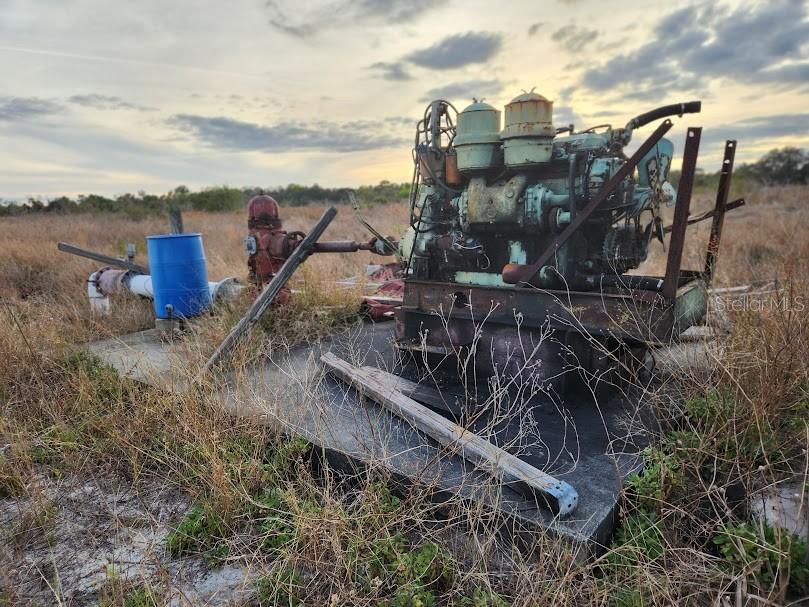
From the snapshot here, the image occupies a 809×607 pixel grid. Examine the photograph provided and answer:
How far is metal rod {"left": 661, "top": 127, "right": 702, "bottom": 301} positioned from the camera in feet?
9.80

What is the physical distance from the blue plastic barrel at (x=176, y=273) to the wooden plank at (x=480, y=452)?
8.94 feet

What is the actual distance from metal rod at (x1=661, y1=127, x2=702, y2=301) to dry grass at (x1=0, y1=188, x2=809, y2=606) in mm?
527

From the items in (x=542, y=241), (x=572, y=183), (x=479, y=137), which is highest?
(x=479, y=137)

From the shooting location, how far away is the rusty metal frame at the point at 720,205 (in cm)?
380

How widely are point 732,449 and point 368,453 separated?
193cm

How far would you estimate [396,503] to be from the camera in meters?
2.66

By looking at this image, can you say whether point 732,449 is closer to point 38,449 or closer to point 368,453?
point 368,453

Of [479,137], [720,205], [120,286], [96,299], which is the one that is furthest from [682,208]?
[96,299]

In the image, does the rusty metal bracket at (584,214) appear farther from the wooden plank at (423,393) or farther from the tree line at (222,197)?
the tree line at (222,197)

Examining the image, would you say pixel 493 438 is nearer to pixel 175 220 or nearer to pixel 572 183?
pixel 572 183

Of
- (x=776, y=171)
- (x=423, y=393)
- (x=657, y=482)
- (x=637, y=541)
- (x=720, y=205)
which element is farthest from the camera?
(x=776, y=171)

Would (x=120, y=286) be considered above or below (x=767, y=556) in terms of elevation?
above

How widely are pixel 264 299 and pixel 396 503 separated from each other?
274 centimetres

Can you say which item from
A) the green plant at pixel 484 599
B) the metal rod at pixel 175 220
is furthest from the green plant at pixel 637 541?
the metal rod at pixel 175 220
